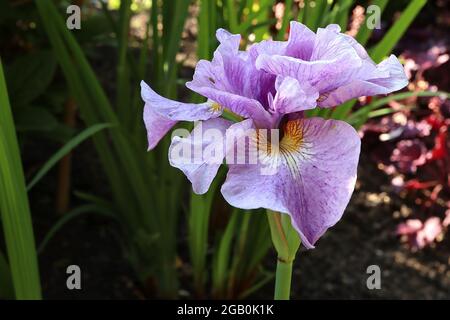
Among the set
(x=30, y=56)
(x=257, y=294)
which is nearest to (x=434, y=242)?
(x=257, y=294)

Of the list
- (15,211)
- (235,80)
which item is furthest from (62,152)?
(235,80)

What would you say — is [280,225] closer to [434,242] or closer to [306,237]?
[306,237]

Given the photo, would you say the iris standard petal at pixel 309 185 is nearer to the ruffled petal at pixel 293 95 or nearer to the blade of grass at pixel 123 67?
the ruffled petal at pixel 293 95

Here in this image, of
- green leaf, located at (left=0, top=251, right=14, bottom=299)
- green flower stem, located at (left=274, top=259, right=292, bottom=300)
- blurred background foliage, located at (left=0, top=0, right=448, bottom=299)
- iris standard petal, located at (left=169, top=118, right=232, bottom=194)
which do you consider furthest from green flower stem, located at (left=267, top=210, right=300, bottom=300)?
green leaf, located at (left=0, top=251, right=14, bottom=299)

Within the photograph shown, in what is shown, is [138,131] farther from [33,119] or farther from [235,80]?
[235,80]

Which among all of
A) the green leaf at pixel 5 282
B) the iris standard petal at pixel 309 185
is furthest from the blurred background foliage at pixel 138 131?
the iris standard petal at pixel 309 185
